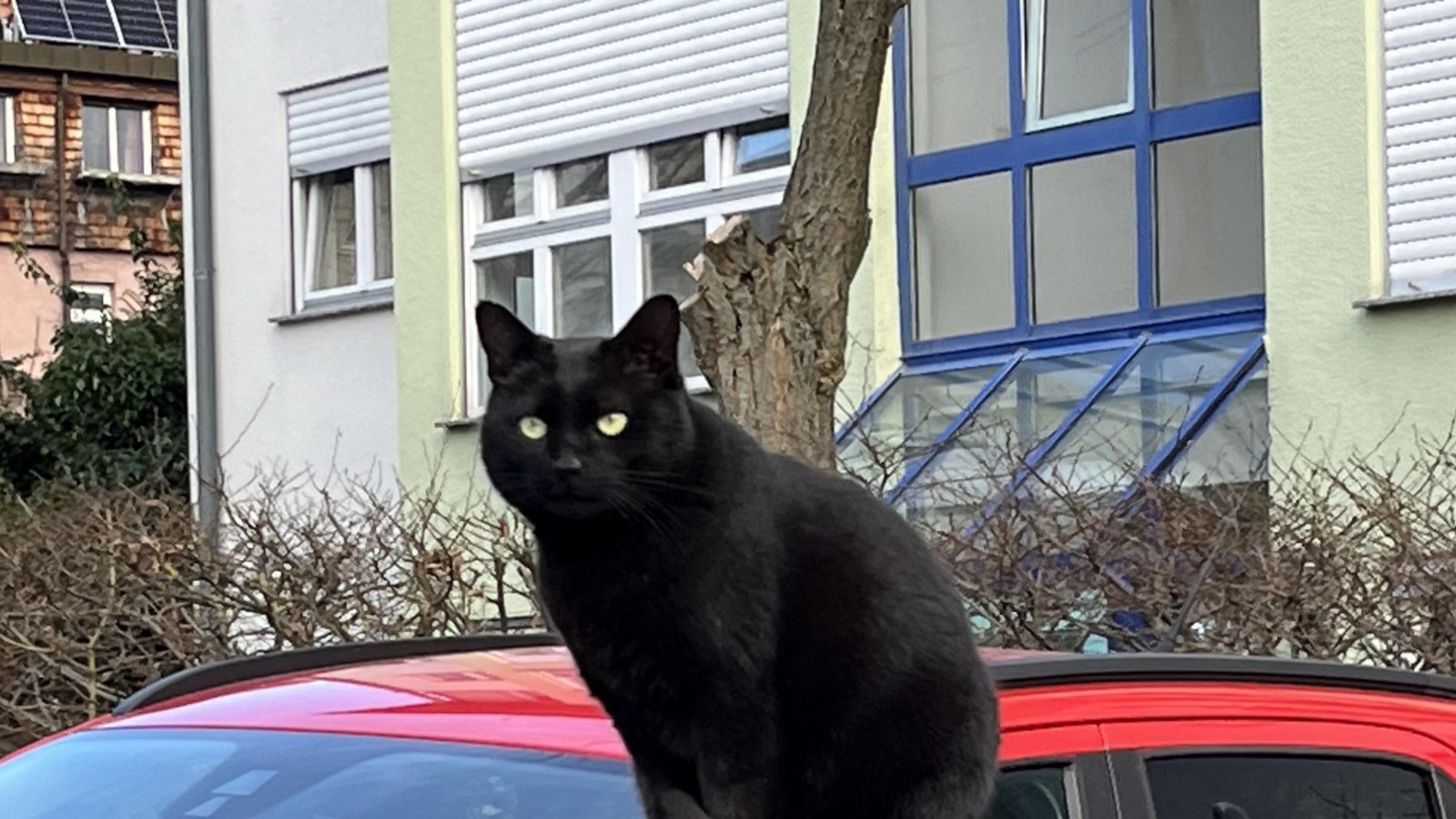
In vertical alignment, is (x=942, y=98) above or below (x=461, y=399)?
above

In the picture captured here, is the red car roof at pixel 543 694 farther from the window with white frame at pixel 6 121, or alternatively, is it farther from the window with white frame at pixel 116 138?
the window with white frame at pixel 116 138

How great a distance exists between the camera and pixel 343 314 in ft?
61.8

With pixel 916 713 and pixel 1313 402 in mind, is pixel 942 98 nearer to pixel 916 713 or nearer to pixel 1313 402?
pixel 1313 402

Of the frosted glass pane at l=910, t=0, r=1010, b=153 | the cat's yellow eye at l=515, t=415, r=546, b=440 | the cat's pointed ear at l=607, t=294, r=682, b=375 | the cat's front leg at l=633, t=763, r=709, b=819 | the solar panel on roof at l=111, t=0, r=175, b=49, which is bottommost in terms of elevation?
the cat's front leg at l=633, t=763, r=709, b=819

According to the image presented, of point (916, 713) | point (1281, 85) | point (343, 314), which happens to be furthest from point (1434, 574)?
point (343, 314)

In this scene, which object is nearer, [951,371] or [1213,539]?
[1213,539]

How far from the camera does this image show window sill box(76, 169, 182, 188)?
33519 millimetres

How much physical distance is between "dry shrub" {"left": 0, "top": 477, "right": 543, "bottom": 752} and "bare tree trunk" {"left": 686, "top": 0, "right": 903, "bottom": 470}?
1.07 metres

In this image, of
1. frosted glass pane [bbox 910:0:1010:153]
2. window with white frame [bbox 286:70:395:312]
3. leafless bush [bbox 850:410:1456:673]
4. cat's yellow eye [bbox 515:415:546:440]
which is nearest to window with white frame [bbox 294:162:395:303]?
window with white frame [bbox 286:70:395:312]

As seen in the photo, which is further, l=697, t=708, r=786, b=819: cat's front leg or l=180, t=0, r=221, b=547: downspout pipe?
l=180, t=0, r=221, b=547: downspout pipe

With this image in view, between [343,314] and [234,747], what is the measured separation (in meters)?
15.0

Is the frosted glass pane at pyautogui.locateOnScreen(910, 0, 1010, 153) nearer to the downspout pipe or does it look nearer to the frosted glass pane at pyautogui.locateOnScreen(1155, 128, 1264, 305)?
the frosted glass pane at pyautogui.locateOnScreen(1155, 128, 1264, 305)

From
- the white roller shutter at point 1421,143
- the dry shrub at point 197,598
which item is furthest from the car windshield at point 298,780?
the white roller shutter at point 1421,143

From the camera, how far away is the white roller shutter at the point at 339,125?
741 inches
